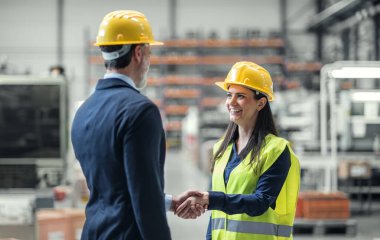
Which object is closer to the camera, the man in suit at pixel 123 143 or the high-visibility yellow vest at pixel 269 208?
the man in suit at pixel 123 143

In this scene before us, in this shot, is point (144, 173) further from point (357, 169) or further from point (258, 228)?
point (357, 169)

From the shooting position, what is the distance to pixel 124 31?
2301 mm

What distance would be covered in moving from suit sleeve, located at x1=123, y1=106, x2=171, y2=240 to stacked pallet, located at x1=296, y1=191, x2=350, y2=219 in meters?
6.37

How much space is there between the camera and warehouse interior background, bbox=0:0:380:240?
636cm

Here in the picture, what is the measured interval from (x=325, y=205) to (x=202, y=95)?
926 centimetres

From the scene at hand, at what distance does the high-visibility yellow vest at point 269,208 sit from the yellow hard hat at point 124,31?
0.78m

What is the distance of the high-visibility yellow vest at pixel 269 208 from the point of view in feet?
9.11

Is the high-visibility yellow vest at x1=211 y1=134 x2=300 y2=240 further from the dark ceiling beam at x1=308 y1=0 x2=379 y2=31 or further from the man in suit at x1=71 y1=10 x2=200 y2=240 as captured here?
the dark ceiling beam at x1=308 y1=0 x2=379 y2=31

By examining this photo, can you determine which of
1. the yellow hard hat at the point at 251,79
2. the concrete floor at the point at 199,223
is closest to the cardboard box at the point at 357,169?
the concrete floor at the point at 199,223

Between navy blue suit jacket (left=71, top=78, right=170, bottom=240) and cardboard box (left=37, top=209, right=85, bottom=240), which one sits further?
cardboard box (left=37, top=209, right=85, bottom=240)

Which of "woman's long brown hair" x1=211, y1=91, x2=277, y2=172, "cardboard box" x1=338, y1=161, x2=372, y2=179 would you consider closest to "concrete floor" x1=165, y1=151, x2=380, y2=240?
"cardboard box" x1=338, y1=161, x2=372, y2=179

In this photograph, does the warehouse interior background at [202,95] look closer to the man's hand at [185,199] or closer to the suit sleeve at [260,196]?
the man's hand at [185,199]

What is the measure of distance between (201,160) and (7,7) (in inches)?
485

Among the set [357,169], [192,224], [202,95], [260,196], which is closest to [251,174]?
[260,196]
